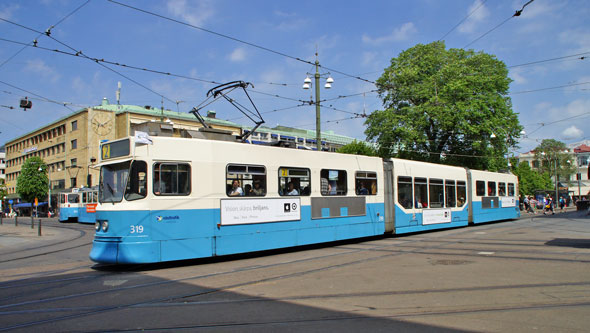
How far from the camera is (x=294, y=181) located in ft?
40.4

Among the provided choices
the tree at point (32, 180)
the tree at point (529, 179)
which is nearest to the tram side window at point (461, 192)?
the tree at point (32, 180)

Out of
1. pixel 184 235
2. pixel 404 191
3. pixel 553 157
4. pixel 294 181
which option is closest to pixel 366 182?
pixel 404 191

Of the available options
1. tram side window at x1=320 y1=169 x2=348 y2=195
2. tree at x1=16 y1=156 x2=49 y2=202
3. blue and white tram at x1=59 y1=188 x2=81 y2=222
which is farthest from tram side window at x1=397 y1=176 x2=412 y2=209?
tree at x1=16 y1=156 x2=49 y2=202

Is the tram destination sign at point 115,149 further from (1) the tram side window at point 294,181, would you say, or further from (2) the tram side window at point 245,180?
(1) the tram side window at point 294,181

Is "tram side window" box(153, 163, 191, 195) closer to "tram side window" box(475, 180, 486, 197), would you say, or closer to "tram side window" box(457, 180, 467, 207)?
"tram side window" box(457, 180, 467, 207)

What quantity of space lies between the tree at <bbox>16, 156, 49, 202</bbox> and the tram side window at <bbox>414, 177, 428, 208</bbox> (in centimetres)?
6285

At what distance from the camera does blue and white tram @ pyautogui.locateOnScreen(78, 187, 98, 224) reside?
32688mm

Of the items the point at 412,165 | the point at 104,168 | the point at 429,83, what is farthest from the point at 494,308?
the point at 429,83

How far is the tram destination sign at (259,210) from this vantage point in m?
10.6

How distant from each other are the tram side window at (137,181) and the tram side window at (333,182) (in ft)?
17.5

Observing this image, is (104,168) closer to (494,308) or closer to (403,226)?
(494,308)

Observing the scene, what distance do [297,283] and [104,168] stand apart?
5.55 metres

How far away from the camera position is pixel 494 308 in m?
5.85

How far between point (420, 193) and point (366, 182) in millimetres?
3728
